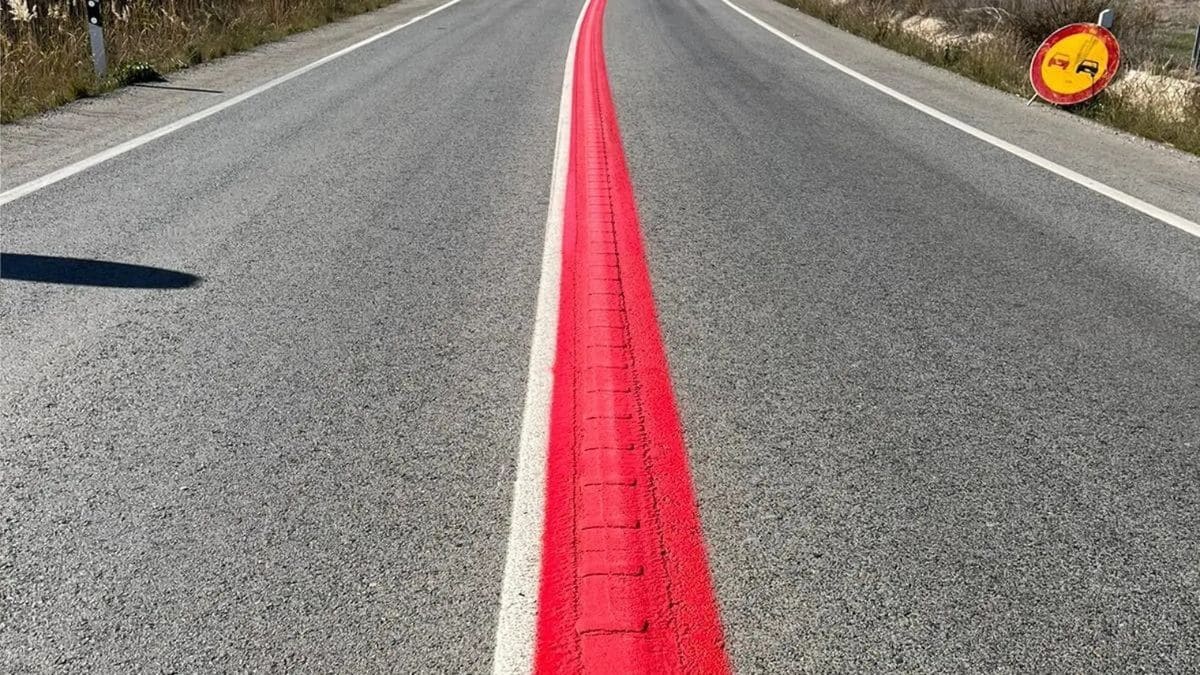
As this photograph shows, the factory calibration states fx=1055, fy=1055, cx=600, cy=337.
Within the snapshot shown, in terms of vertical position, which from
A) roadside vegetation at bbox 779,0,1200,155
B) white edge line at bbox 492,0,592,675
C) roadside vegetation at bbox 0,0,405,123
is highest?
roadside vegetation at bbox 779,0,1200,155

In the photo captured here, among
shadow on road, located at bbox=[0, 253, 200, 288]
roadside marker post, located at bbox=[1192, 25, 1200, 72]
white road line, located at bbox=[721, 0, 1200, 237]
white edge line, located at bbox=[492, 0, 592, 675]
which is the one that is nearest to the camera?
white edge line, located at bbox=[492, 0, 592, 675]

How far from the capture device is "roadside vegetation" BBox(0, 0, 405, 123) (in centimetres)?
913

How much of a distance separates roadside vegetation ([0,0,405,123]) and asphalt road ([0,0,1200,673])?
3.13m

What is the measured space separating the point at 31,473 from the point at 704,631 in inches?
72.3

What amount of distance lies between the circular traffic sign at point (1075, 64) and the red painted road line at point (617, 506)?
23.4 feet

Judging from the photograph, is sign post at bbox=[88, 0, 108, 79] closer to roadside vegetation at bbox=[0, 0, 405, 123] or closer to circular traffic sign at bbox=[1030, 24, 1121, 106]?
roadside vegetation at bbox=[0, 0, 405, 123]

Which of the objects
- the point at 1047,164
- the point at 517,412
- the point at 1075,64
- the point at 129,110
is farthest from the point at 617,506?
the point at 1075,64

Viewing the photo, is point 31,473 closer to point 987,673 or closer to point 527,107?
point 987,673

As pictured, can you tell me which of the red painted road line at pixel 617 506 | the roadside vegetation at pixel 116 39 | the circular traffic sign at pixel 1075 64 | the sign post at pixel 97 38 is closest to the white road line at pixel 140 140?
the roadside vegetation at pixel 116 39

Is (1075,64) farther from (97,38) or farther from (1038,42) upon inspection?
(97,38)

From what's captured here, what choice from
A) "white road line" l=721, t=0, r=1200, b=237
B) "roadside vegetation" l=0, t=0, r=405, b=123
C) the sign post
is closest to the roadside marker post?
"white road line" l=721, t=0, r=1200, b=237

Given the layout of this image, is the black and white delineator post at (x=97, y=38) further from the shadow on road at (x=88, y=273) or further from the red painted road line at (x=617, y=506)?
the red painted road line at (x=617, y=506)

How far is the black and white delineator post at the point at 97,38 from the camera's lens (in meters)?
9.91

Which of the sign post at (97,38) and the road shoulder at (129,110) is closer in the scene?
the road shoulder at (129,110)
